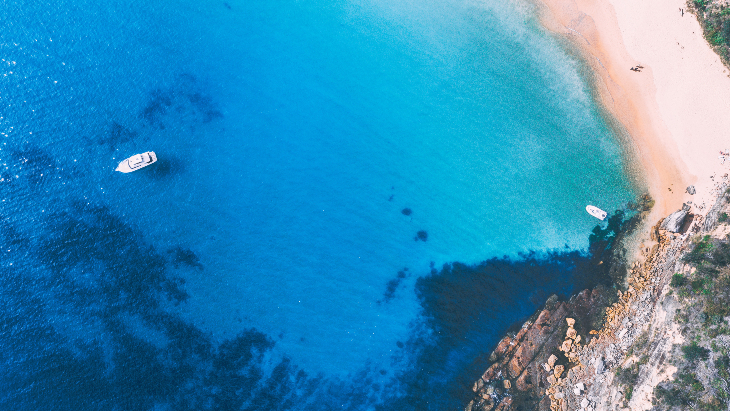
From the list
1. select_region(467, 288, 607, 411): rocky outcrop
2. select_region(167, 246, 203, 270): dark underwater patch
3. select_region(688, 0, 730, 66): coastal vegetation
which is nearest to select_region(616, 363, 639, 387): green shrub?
select_region(467, 288, 607, 411): rocky outcrop

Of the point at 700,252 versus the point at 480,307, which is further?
the point at 480,307

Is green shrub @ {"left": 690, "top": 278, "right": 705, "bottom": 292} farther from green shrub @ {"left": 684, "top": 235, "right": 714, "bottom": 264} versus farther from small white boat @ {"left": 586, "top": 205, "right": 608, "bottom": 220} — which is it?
small white boat @ {"left": 586, "top": 205, "right": 608, "bottom": 220}

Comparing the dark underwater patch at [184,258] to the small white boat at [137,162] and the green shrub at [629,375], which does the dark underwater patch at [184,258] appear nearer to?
the small white boat at [137,162]

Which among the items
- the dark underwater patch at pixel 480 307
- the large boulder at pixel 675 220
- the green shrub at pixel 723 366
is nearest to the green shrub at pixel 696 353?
the green shrub at pixel 723 366

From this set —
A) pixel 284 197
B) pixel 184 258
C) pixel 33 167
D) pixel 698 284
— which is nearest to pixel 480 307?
pixel 698 284

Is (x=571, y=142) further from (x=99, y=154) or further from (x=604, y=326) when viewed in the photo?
(x=99, y=154)

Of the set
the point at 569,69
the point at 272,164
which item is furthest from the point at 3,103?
the point at 569,69

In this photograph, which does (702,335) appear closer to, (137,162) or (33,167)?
(137,162)

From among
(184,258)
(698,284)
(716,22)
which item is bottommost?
(184,258)
